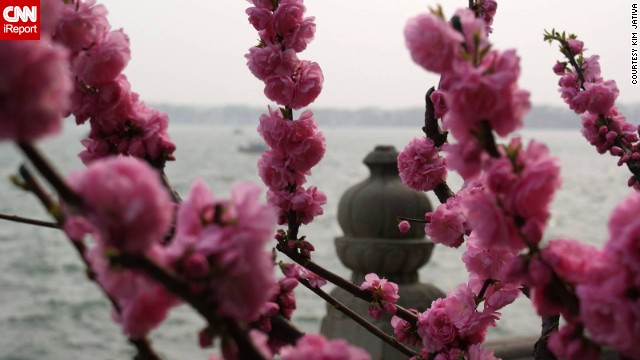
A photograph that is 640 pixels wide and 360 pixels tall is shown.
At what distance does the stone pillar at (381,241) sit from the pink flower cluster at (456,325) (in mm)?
1400

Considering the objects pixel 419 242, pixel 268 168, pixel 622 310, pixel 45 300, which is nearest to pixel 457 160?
pixel 622 310

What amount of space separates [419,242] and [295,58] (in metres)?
1.56

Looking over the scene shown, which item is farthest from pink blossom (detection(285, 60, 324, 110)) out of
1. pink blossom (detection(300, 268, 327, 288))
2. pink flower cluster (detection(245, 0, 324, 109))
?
pink blossom (detection(300, 268, 327, 288))

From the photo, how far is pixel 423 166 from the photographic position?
4.24 ft

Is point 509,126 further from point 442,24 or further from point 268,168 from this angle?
point 268,168

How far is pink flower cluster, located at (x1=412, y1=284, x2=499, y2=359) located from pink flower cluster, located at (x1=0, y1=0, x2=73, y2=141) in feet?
2.71

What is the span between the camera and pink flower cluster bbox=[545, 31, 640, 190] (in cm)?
137

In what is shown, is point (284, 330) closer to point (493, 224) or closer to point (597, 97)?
point (493, 224)

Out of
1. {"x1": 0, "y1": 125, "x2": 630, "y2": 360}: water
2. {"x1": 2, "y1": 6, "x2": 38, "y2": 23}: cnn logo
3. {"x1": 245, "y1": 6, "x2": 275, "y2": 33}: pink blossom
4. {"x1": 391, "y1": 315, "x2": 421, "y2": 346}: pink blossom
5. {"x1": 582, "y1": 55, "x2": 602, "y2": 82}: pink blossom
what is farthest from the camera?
{"x1": 0, "y1": 125, "x2": 630, "y2": 360}: water

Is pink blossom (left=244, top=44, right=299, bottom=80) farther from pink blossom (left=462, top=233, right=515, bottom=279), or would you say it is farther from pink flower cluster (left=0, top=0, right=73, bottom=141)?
pink flower cluster (left=0, top=0, right=73, bottom=141)

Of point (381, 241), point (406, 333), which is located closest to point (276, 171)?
point (406, 333)

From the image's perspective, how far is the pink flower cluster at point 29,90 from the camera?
1.29 ft

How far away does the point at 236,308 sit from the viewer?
429 millimetres

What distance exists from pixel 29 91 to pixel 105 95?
14.5 inches
